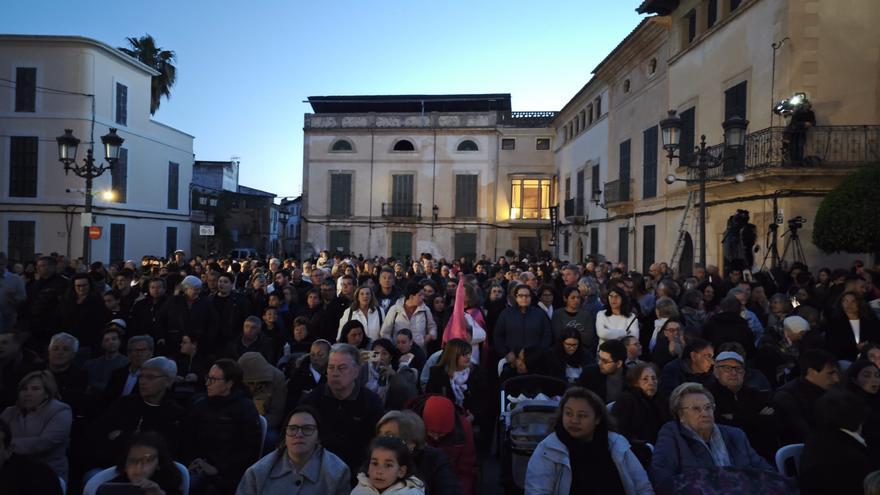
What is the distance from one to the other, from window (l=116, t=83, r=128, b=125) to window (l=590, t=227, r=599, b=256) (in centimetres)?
2041

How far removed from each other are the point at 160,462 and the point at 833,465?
3822 millimetres

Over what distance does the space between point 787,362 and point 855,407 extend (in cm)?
249

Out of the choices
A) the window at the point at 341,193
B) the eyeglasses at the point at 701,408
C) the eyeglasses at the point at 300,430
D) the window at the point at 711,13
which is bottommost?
the eyeglasses at the point at 300,430

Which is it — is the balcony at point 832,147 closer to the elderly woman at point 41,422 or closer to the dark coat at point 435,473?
the dark coat at point 435,473

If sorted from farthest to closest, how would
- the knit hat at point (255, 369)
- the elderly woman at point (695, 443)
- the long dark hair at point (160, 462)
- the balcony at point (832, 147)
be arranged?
the balcony at point (832, 147) < the knit hat at point (255, 369) < the elderly woman at point (695, 443) < the long dark hair at point (160, 462)

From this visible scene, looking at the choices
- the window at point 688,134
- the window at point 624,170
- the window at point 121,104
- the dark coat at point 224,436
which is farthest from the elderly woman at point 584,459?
the window at point 121,104

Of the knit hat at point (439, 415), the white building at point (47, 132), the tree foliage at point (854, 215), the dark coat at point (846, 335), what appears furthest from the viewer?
the white building at point (47, 132)

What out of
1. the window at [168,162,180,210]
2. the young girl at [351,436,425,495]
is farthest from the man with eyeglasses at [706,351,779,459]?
the window at [168,162,180,210]

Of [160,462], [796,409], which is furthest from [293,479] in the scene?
[796,409]

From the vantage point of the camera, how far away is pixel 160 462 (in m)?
3.69

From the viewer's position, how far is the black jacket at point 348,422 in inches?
174

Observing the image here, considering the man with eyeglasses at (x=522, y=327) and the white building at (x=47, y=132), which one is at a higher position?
the white building at (x=47, y=132)

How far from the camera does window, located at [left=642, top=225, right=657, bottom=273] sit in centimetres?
2088

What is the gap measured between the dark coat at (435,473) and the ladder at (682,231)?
1523cm
